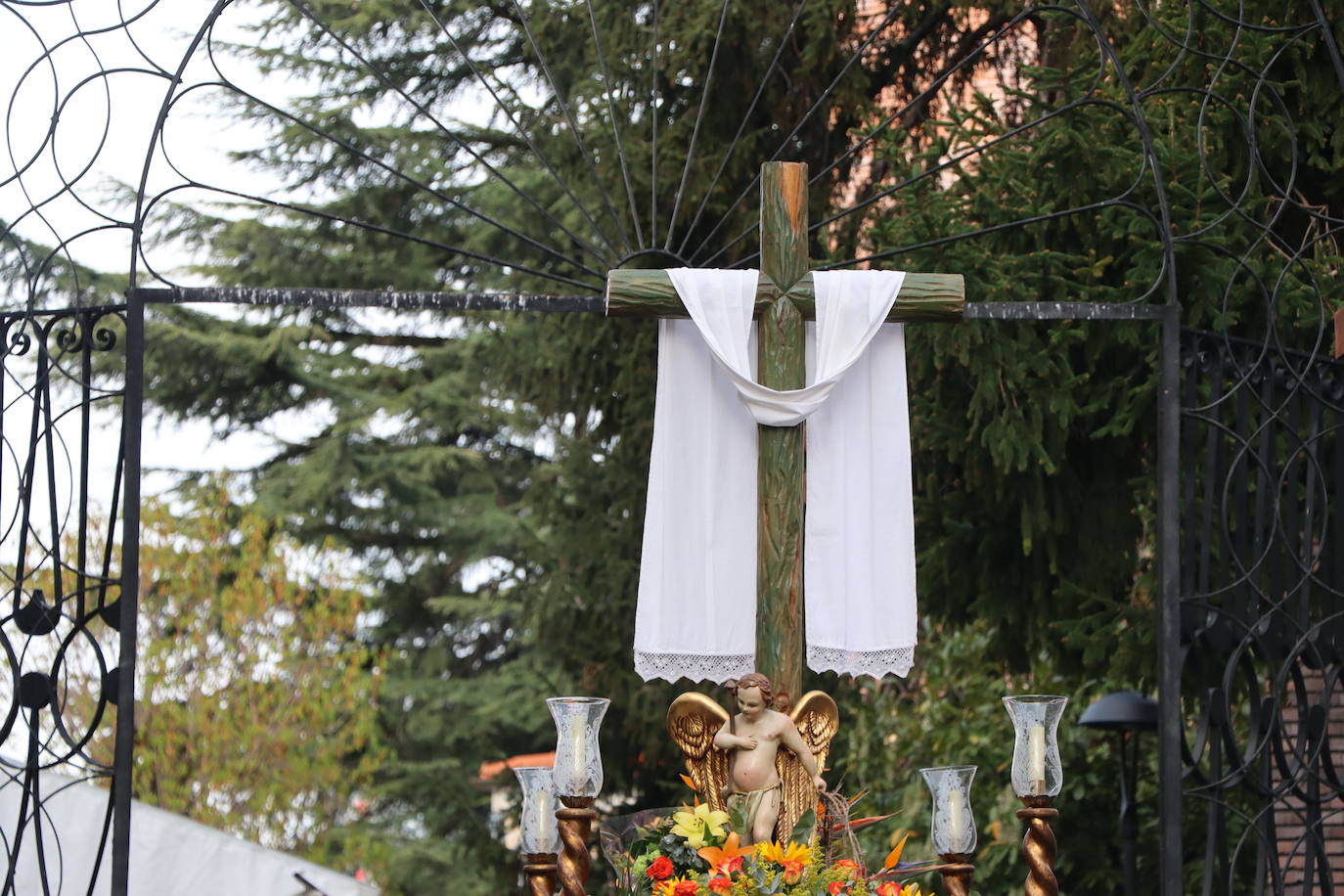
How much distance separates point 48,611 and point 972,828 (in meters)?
2.62

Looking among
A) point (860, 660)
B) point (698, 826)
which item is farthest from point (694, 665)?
point (698, 826)

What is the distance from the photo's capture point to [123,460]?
489 centimetres

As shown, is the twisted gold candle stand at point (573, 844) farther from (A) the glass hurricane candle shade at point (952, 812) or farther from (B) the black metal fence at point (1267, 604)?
(B) the black metal fence at point (1267, 604)

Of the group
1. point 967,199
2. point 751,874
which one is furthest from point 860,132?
point 751,874

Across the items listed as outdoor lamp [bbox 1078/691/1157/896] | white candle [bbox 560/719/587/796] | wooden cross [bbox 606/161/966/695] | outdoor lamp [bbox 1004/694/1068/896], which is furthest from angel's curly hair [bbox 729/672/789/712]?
outdoor lamp [bbox 1078/691/1157/896]

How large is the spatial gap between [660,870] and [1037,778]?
0.95 metres

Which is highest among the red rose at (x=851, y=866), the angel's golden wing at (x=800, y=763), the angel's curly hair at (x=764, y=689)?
the angel's curly hair at (x=764, y=689)

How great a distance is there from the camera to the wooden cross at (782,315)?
4426 millimetres

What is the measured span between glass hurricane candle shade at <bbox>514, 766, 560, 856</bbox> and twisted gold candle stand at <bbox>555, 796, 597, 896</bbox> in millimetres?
88

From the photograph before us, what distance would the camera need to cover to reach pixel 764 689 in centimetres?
410

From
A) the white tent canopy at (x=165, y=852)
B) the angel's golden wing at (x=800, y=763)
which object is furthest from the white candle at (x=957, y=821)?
the white tent canopy at (x=165, y=852)

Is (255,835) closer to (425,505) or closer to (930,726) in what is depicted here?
(425,505)

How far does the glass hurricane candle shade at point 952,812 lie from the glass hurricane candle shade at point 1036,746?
126 mm

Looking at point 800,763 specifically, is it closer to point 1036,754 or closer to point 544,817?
point 1036,754
